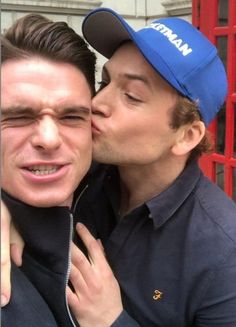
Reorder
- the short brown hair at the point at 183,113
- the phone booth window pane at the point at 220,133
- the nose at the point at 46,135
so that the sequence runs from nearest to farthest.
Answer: the nose at the point at 46,135, the short brown hair at the point at 183,113, the phone booth window pane at the point at 220,133

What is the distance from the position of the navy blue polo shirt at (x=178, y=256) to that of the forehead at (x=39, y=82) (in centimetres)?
43

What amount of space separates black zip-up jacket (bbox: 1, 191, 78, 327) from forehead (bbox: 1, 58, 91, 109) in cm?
25

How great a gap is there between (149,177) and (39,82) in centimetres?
55

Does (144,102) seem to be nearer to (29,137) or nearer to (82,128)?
(82,128)

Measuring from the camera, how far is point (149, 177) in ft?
5.20

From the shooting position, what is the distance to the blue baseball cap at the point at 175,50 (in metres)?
1.43

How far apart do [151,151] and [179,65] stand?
271mm

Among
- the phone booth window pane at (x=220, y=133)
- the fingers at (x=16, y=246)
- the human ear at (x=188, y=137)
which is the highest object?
the human ear at (x=188, y=137)

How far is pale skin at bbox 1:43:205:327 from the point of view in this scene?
1336 mm

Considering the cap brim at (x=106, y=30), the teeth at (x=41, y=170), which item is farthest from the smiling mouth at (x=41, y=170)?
the cap brim at (x=106, y=30)

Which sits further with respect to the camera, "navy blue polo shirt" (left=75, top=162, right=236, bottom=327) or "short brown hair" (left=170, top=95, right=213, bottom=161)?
"short brown hair" (left=170, top=95, right=213, bottom=161)

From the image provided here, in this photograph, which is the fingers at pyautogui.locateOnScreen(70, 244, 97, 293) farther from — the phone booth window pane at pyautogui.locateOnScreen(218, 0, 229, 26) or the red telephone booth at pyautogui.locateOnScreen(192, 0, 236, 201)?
the phone booth window pane at pyautogui.locateOnScreen(218, 0, 229, 26)

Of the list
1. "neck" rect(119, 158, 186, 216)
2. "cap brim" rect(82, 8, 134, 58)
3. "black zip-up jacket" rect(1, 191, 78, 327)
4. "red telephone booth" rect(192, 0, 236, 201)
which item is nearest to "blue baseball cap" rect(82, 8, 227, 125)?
"cap brim" rect(82, 8, 134, 58)

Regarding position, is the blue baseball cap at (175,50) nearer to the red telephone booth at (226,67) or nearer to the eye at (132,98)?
the eye at (132,98)
